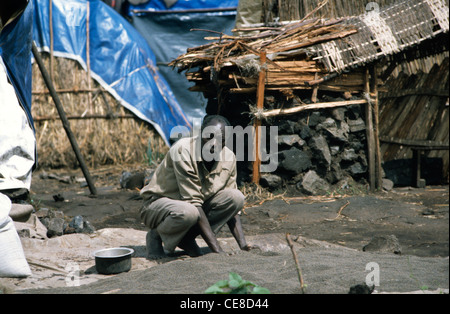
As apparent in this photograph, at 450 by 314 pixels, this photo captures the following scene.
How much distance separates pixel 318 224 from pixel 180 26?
6801mm

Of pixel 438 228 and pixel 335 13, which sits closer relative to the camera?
pixel 438 228

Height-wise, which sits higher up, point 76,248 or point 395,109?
point 395,109

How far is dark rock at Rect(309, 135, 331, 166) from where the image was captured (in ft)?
22.2

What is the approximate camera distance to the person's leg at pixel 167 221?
373 cm

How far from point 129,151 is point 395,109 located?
195 inches

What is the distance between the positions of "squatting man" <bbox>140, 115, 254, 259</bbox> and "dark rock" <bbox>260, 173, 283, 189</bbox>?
2.60 m

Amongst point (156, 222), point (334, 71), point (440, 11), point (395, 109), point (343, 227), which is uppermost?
point (440, 11)

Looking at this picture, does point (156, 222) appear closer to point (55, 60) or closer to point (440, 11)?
point (440, 11)

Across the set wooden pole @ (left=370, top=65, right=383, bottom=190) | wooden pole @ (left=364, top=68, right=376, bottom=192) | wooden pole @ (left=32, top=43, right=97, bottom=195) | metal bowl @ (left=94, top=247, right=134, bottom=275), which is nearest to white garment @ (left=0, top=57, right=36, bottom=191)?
metal bowl @ (left=94, top=247, right=134, bottom=275)

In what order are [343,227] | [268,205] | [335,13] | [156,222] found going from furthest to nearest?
[335,13]
[268,205]
[343,227]
[156,222]

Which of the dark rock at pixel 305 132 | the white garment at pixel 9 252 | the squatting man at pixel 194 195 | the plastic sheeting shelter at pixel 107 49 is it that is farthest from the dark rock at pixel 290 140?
the white garment at pixel 9 252

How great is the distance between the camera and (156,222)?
3943mm

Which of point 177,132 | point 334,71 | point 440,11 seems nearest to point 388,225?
point 334,71

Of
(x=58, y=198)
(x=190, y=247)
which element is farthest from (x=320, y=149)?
(x=58, y=198)
